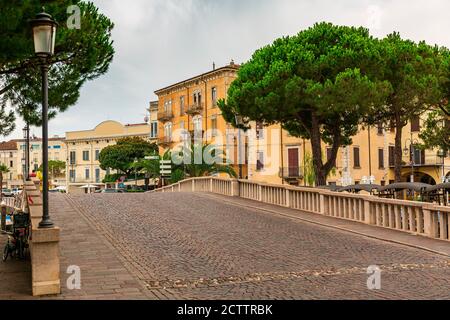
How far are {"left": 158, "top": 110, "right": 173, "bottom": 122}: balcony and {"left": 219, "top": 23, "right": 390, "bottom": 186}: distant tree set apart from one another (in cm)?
3577

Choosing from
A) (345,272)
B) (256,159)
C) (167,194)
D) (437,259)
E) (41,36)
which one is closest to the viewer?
(41,36)

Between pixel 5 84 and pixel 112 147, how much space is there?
54901 millimetres

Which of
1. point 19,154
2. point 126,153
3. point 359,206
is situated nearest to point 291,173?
point 126,153

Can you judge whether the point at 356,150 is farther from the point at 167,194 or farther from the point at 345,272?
the point at 345,272

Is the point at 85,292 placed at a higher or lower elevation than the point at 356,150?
lower

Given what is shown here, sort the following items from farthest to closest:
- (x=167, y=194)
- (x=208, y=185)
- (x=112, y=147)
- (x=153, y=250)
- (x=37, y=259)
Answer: (x=112, y=147), (x=208, y=185), (x=167, y=194), (x=153, y=250), (x=37, y=259)

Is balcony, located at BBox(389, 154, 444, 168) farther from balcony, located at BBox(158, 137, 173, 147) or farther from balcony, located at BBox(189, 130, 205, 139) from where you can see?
balcony, located at BBox(158, 137, 173, 147)

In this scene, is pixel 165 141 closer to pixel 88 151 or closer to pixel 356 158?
pixel 356 158

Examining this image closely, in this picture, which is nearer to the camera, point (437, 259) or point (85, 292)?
point (85, 292)

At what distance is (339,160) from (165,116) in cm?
2304

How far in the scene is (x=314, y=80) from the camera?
22.4 meters

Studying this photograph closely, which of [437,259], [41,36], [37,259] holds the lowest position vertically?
[437,259]

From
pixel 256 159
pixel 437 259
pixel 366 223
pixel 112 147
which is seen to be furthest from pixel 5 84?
Result: pixel 112 147

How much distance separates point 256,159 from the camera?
48.8m
